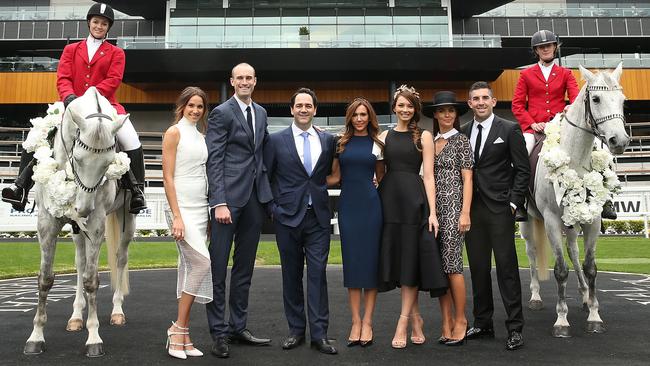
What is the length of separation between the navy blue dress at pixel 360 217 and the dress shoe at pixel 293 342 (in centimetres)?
72

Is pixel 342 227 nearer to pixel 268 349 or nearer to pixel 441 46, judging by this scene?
pixel 268 349

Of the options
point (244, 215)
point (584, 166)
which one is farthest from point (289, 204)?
point (584, 166)

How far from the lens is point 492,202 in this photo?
4863mm

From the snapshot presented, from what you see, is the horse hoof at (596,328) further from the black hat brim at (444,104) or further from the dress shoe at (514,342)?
the black hat brim at (444,104)

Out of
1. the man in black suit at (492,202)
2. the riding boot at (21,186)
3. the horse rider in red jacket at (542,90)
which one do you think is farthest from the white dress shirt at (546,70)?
the riding boot at (21,186)

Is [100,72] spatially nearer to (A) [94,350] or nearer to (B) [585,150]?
(A) [94,350]

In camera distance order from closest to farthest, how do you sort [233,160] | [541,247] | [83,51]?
[233,160], [83,51], [541,247]

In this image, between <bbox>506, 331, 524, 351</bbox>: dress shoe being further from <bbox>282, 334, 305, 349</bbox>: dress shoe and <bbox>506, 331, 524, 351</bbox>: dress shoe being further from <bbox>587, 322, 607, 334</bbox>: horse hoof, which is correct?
<bbox>282, 334, 305, 349</bbox>: dress shoe

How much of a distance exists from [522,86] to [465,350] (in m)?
3.92

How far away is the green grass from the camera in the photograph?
10.6 meters

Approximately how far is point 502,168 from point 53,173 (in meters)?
4.46

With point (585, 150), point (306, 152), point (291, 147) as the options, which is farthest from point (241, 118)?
point (585, 150)

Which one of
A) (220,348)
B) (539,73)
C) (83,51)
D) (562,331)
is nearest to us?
(220,348)

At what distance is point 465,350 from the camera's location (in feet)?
14.5
